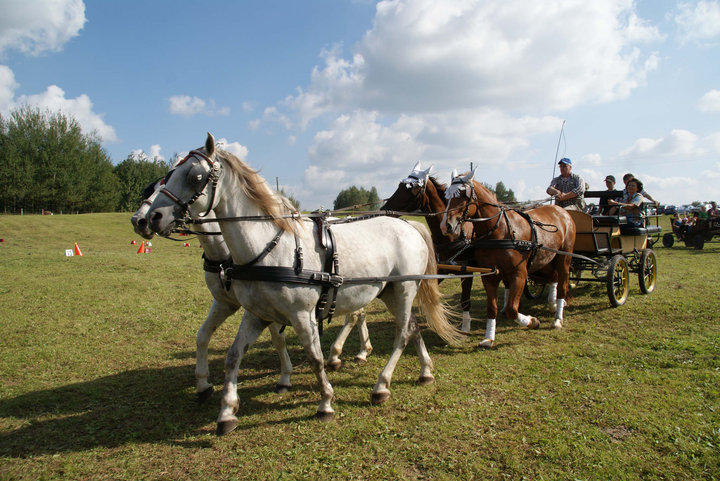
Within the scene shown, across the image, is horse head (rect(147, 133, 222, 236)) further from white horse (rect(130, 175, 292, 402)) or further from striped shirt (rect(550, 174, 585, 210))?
striped shirt (rect(550, 174, 585, 210))

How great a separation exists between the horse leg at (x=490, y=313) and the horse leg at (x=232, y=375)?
3.62 meters

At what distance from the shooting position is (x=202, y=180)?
342cm

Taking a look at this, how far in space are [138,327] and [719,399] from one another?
819 centimetres

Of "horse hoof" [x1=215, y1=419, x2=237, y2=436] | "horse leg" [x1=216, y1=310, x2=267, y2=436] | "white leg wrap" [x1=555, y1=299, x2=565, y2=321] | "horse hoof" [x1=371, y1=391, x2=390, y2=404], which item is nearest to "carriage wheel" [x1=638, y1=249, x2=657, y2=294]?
"white leg wrap" [x1=555, y1=299, x2=565, y2=321]

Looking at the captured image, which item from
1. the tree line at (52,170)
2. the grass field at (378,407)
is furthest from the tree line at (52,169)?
the grass field at (378,407)

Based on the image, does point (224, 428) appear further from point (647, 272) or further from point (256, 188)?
point (647, 272)

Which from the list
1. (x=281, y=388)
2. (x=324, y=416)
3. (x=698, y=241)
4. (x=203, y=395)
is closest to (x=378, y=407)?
(x=324, y=416)

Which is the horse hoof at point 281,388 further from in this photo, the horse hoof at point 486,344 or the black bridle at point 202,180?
the horse hoof at point 486,344

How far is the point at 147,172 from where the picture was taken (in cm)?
6044

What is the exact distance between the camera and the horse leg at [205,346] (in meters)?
4.56

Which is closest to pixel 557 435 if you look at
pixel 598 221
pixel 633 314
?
pixel 633 314

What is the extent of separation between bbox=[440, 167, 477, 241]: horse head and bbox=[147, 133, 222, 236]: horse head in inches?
132

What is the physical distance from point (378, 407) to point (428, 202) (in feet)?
10.3

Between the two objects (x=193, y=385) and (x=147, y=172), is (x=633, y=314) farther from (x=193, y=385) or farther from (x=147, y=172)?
(x=147, y=172)
